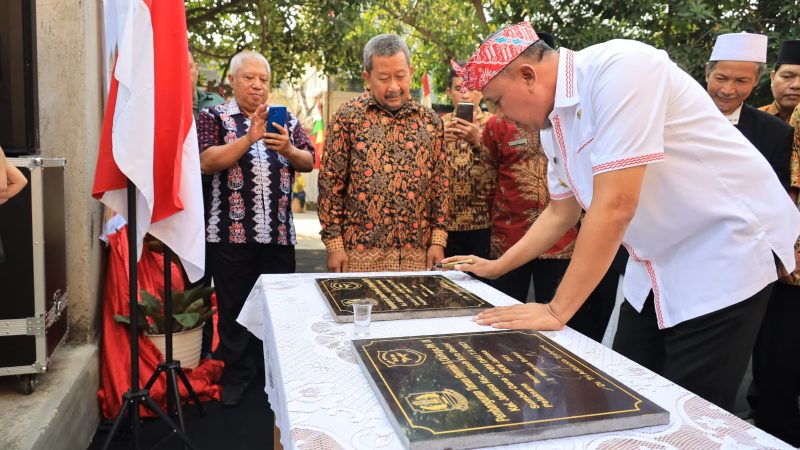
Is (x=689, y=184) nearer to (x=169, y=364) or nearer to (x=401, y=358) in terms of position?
(x=401, y=358)

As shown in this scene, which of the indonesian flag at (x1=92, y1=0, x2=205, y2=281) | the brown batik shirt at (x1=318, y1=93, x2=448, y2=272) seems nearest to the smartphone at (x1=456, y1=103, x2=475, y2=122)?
the brown batik shirt at (x1=318, y1=93, x2=448, y2=272)

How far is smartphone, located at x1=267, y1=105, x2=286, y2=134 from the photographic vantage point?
3.01 metres

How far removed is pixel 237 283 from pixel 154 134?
1.13 meters

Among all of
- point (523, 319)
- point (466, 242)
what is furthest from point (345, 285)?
point (466, 242)

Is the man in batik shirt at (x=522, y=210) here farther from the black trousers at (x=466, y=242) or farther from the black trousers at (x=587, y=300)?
the black trousers at (x=466, y=242)

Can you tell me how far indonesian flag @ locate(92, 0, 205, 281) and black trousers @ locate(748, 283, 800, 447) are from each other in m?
2.64

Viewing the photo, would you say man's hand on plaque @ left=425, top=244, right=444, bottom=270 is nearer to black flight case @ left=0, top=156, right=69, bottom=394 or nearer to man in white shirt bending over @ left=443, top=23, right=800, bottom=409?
man in white shirt bending over @ left=443, top=23, right=800, bottom=409

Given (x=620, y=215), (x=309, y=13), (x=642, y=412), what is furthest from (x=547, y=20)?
(x=642, y=412)

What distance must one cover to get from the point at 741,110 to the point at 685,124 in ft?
4.98

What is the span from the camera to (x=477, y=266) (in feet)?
6.66

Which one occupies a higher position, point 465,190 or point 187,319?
point 465,190

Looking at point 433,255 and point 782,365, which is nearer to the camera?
point 782,365

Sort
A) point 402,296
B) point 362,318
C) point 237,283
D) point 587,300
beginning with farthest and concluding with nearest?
point 237,283 → point 587,300 → point 402,296 → point 362,318

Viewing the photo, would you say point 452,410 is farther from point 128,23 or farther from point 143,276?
point 143,276
